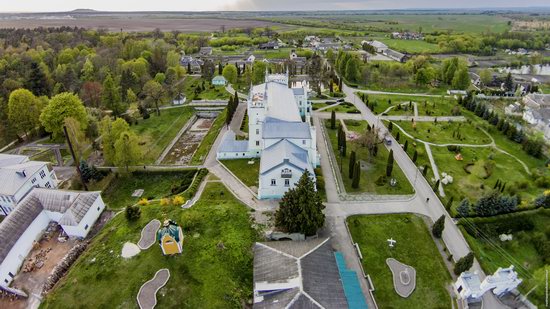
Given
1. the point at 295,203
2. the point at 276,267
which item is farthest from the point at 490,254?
the point at 276,267

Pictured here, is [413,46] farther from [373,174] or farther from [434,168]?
[373,174]

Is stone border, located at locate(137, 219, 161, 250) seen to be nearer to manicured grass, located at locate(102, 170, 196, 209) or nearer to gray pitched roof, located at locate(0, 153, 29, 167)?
manicured grass, located at locate(102, 170, 196, 209)

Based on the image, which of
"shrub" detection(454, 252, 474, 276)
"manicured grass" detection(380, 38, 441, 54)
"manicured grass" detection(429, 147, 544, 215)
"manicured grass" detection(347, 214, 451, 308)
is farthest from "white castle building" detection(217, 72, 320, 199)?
"manicured grass" detection(380, 38, 441, 54)

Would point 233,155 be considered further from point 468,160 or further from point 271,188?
point 468,160

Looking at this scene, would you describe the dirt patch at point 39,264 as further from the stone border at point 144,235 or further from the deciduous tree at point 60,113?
the deciduous tree at point 60,113

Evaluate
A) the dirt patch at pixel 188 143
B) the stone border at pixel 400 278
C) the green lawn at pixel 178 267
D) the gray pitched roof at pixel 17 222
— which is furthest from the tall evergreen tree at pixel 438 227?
the gray pitched roof at pixel 17 222

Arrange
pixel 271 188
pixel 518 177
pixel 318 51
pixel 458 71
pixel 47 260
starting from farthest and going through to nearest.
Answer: pixel 318 51, pixel 458 71, pixel 518 177, pixel 271 188, pixel 47 260

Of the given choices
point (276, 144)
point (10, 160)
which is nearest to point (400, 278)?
point (276, 144)
